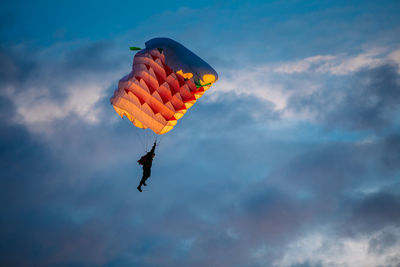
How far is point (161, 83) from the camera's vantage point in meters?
21.9

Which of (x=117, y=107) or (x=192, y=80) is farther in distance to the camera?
(x=117, y=107)

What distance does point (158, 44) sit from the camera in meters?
21.8

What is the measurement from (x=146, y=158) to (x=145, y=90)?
3.68m

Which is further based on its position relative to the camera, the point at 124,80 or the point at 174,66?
the point at 124,80

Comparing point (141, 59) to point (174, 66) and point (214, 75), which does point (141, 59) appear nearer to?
point (174, 66)

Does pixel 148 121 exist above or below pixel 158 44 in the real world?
below

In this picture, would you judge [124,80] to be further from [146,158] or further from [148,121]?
[146,158]

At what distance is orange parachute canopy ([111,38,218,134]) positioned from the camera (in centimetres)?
2150

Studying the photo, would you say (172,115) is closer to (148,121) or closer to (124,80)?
(148,121)

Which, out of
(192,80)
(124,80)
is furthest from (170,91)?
(124,80)

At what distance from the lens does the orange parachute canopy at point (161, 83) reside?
846 inches

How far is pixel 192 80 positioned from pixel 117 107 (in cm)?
459

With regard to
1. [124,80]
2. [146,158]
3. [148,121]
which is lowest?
[146,158]

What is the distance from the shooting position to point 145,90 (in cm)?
2205
